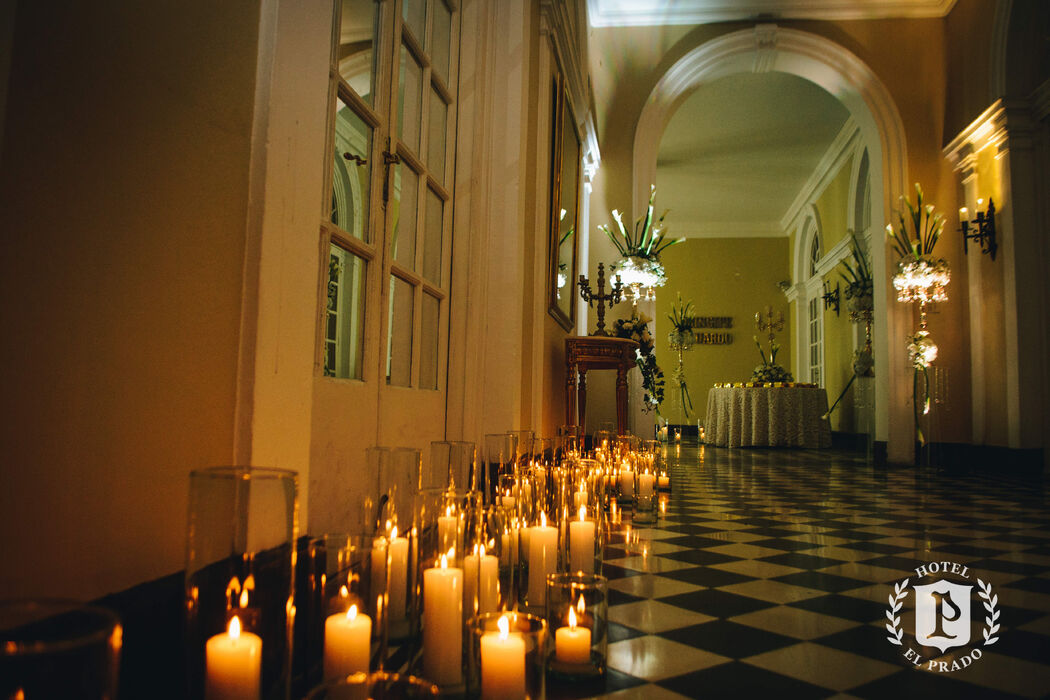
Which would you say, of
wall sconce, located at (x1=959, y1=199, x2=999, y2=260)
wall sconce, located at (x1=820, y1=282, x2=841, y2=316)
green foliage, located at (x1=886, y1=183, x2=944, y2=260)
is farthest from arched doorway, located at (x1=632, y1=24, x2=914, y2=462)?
wall sconce, located at (x1=820, y1=282, x2=841, y2=316)

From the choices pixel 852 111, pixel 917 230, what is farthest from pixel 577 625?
pixel 852 111

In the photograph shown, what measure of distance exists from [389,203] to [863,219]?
28.8 feet

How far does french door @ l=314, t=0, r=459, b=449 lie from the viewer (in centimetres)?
193

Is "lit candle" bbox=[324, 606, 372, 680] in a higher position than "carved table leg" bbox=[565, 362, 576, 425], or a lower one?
lower

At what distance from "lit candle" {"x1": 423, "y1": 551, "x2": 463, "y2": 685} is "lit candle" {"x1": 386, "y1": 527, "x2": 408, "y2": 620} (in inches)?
6.5

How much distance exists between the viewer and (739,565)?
7.29ft

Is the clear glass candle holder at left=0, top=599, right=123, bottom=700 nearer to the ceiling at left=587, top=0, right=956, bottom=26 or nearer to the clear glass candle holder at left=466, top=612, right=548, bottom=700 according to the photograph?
the clear glass candle holder at left=466, top=612, right=548, bottom=700

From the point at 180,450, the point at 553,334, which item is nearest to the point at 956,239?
the point at 553,334

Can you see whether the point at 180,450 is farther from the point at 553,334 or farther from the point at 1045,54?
the point at 1045,54

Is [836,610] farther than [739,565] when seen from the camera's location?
No

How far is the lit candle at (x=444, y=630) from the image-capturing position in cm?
105

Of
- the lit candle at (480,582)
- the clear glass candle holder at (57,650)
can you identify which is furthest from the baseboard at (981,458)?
the clear glass candle holder at (57,650)

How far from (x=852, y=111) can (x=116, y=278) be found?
810cm

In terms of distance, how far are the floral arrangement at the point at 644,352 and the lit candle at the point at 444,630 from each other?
16.0 ft
